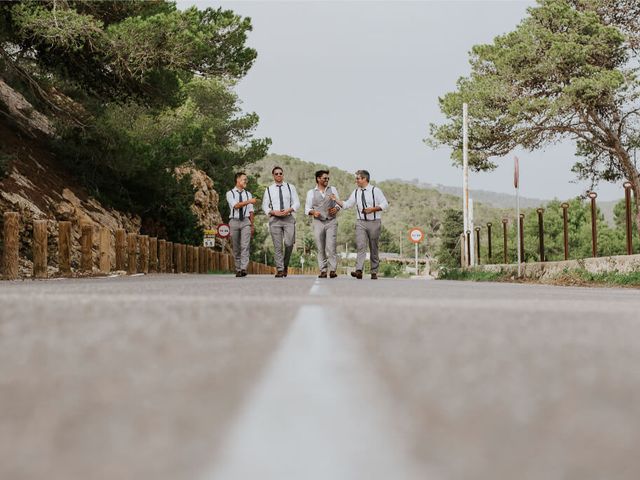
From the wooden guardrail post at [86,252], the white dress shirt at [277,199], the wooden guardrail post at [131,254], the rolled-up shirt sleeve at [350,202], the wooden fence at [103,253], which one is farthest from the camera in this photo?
the wooden guardrail post at [131,254]

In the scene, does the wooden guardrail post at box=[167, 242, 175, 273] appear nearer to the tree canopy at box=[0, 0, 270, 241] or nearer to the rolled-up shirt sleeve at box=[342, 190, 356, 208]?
the tree canopy at box=[0, 0, 270, 241]

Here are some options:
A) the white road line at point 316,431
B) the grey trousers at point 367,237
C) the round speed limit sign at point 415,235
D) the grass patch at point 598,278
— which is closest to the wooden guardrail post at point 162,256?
the grey trousers at point 367,237

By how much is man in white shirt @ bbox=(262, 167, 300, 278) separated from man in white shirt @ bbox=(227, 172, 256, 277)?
0.58 meters

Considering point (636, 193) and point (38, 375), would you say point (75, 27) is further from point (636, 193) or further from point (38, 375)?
point (636, 193)

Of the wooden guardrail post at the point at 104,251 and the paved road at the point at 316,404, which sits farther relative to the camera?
the wooden guardrail post at the point at 104,251

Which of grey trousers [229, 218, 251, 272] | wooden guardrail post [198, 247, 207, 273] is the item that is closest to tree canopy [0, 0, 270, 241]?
wooden guardrail post [198, 247, 207, 273]

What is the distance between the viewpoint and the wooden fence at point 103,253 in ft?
47.4

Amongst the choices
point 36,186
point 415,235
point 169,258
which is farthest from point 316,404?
point 415,235

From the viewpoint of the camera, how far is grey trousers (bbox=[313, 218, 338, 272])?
57.2 feet

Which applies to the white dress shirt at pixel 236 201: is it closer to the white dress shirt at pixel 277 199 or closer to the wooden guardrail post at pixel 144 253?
the white dress shirt at pixel 277 199

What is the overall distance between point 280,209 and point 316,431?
16119 mm

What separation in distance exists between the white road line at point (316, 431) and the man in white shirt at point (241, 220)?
51.6 feet

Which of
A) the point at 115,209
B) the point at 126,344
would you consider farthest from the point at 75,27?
the point at 126,344

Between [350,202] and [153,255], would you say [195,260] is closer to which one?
[153,255]
